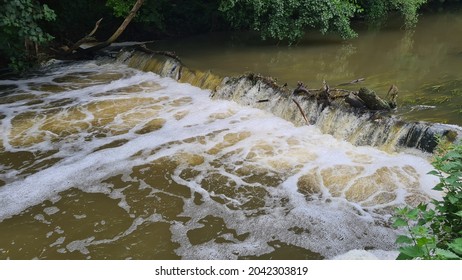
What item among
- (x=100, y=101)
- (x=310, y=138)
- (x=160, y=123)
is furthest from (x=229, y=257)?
(x=100, y=101)

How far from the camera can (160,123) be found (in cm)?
857

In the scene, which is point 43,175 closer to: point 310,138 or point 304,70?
point 310,138

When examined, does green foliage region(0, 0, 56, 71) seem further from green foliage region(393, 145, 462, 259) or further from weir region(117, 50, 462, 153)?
green foliage region(393, 145, 462, 259)

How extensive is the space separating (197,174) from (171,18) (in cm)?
1167

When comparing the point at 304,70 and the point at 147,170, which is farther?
the point at 304,70

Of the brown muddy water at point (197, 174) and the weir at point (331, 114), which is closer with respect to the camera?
the brown muddy water at point (197, 174)

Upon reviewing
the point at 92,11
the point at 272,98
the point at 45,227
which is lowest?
the point at 45,227

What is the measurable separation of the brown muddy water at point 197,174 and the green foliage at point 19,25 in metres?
1.22

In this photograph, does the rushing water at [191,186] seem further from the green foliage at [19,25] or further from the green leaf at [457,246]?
the green leaf at [457,246]

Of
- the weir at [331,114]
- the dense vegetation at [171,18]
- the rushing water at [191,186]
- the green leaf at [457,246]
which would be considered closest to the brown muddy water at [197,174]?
the rushing water at [191,186]

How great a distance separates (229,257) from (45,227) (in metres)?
2.39

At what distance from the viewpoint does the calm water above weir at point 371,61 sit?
27.1ft

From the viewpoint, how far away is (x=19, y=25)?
9547mm

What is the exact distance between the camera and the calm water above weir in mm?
8250
